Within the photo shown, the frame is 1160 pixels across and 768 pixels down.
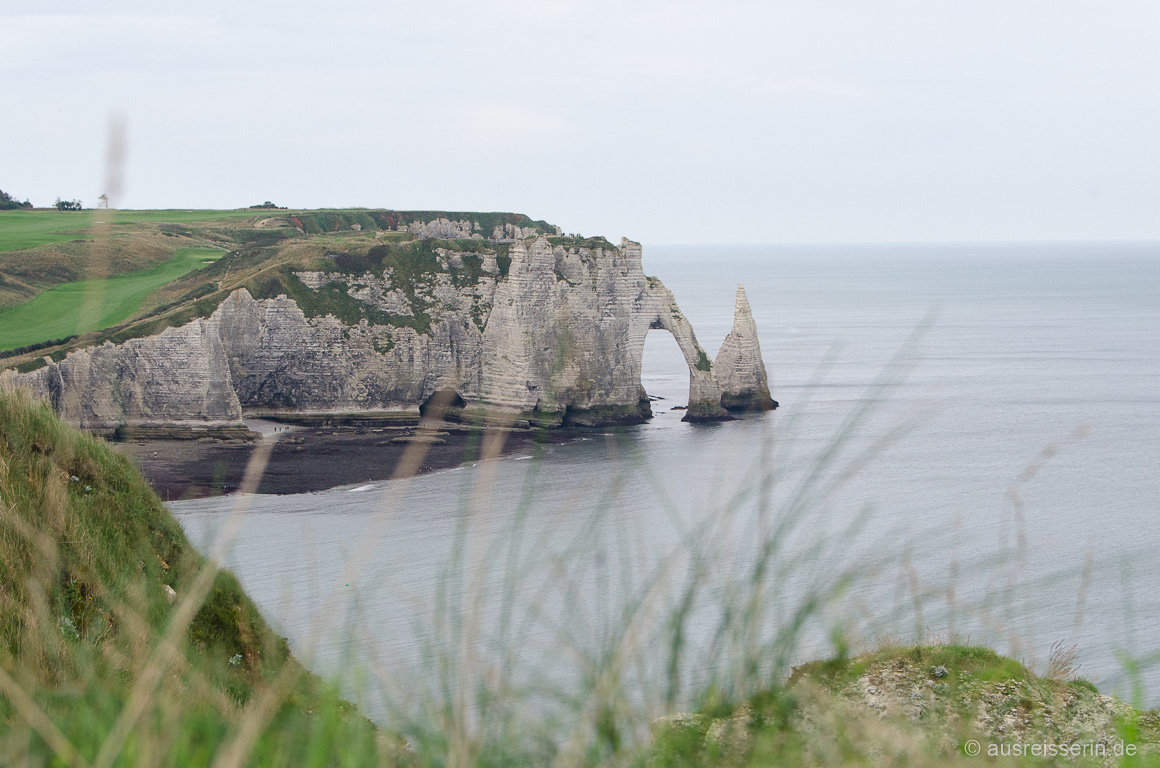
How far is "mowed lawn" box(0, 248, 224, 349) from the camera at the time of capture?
49969 mm

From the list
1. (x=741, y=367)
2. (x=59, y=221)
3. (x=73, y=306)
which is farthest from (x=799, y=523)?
(x=59, y=221)

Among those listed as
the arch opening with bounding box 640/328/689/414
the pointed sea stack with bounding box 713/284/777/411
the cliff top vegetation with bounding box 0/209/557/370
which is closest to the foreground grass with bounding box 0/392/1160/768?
the cliff top vegetation with bounding box 0/209/557/370

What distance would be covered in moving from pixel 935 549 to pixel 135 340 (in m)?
38.3

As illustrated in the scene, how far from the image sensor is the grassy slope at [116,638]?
2.86 metres

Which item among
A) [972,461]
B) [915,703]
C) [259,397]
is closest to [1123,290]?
[972,461]

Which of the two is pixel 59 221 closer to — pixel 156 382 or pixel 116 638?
pixel 156 382

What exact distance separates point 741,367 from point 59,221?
47.0 meters

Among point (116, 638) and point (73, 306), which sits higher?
point (116, 638)

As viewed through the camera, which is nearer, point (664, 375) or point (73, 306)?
point (73, 306)

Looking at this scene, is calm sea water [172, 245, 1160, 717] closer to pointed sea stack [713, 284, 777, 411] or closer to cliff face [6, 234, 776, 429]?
pointed sea stack [713, 284, 777, 411]

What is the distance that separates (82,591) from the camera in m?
5.56

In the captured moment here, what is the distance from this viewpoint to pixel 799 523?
29.8 metres

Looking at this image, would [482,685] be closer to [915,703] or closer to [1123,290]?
[915,703]

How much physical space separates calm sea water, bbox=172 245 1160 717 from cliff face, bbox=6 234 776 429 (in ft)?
11.9
